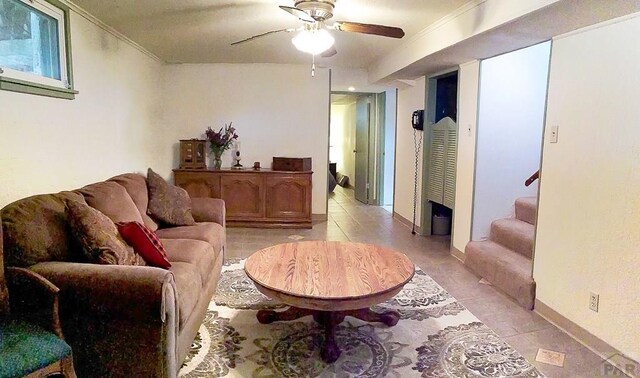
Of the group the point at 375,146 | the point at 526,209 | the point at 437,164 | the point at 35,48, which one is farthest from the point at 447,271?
the point at 375,146

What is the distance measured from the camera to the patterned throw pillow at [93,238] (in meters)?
2.06

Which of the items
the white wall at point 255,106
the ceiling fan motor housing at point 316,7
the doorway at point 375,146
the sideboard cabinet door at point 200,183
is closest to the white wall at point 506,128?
the ceiling fan motor housing at point 316,7

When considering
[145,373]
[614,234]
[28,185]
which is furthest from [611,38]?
[28,185]

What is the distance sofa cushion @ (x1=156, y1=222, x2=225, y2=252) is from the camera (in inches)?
124

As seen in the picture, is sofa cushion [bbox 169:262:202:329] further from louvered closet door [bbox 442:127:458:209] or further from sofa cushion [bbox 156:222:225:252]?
louvered closet door [bbox 442:127:458:209]

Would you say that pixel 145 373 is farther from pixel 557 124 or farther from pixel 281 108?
pixel 281 108

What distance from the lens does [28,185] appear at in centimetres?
268

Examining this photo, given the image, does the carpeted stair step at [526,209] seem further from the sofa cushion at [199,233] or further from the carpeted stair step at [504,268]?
the sofa cushion at [199,233]

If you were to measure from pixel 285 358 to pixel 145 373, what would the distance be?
77 centimetres

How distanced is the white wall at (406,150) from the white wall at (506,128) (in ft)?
4.35

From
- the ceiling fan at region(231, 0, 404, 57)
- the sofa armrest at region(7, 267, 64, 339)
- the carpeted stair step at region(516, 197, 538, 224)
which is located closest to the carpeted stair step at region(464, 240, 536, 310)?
the carpeted stair step at region(516, 197, 538, 224)

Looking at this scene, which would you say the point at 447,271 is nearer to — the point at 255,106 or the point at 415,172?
the point at 415,172

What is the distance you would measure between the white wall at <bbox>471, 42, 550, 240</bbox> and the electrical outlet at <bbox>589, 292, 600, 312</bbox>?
155 cm

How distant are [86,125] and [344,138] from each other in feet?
25.8
